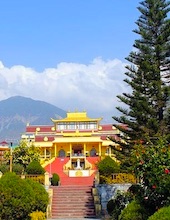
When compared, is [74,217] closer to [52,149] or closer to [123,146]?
[123,146]

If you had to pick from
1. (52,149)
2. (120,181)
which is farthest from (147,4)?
Answer: (52,149)

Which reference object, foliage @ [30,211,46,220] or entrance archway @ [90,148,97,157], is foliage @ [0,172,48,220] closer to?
foliage @ [30,211,46,220]

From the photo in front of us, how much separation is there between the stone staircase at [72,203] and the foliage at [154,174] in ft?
23.1

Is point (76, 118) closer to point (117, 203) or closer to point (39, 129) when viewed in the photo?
point (39, 129)

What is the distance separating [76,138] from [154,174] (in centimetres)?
3218

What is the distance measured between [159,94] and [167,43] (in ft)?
8.17

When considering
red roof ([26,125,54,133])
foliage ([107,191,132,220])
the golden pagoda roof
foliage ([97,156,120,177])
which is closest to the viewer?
foliage ([107,191,132,220])

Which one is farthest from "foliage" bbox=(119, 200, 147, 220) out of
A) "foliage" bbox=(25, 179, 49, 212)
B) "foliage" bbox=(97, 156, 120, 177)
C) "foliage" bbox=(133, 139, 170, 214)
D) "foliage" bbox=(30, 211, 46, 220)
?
"foliage" bbox=(97, 156, 120, 177)

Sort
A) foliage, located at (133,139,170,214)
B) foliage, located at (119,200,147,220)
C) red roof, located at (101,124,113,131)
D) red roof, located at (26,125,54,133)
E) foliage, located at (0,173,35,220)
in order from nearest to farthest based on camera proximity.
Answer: foliage, located at (133,139,170,214) < foliage, located at (119,200,147,220) < foliage, located at (0,173,35,220) < red roof, located at (101,124,113,131) < red roof, located at (26,125,54,133)

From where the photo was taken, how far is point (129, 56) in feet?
62.5

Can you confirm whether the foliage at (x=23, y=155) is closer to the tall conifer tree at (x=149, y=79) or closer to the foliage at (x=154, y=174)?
the tall conifer tree at (x=149, y=79)

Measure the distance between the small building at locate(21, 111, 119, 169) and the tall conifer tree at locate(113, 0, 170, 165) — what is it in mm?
18823

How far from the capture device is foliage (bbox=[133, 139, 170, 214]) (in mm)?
7941

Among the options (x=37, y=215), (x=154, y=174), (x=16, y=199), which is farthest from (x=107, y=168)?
(x=154, y=174)
